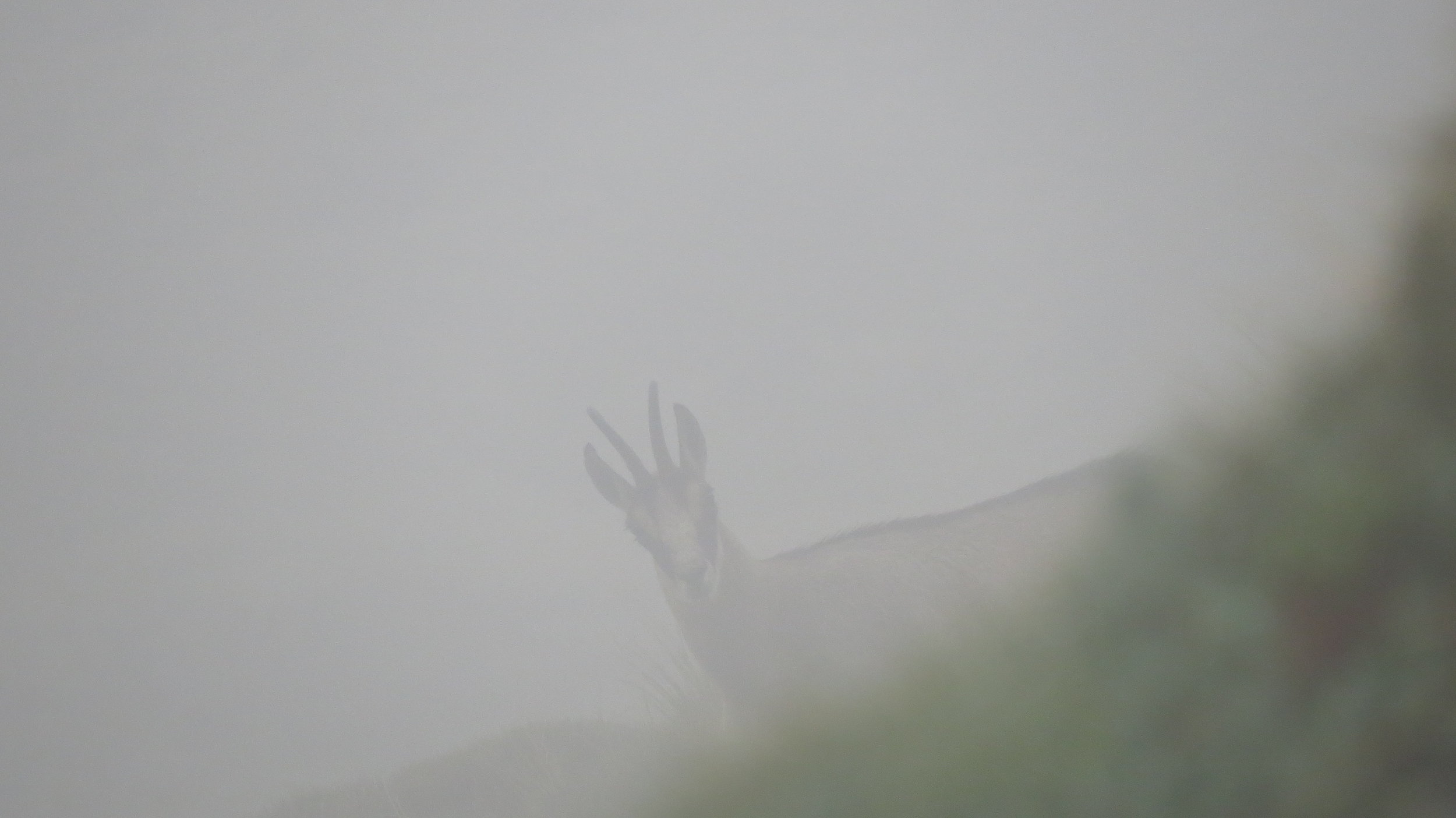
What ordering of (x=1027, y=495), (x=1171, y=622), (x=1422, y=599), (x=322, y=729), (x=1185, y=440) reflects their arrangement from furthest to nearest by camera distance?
(x=322, y=729) → (x=1027, y=495) → (x=1185, y=440) → (x=1171, y=622) → (x=1422, y=599)

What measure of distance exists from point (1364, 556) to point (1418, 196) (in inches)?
19.5

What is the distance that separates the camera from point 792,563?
8.98 meters

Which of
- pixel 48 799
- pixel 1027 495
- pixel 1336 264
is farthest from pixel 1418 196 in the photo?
pixel 48 799

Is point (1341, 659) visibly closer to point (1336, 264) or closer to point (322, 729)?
point (1336, 264)

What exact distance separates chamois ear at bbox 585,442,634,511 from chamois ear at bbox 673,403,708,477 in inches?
26.5

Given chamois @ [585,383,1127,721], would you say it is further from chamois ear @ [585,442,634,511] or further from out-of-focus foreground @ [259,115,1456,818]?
out-of-focus foreground @ [259,115,1456,818]

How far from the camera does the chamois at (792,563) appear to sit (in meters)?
7.25

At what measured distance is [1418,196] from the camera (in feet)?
3.14

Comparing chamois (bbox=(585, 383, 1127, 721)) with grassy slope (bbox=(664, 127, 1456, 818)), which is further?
chamois (bbox=(585, 383, 1127, 721))

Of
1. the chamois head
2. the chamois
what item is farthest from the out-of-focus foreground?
the chamois head

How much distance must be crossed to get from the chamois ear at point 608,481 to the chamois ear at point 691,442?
0.67m

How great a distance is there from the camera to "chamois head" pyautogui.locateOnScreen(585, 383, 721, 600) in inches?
316

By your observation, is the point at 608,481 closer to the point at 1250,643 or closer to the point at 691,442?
the point at 691,442

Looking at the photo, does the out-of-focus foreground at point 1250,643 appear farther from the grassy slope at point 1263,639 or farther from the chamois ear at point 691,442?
the chamois ear at point 691,442
